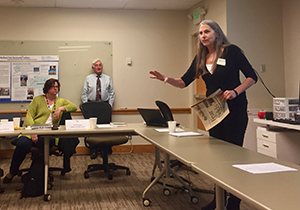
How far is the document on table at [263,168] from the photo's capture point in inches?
55.0

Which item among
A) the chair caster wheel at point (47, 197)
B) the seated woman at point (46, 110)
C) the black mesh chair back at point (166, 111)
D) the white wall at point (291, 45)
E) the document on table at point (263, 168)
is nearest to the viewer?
the document on table at point (263, 168)

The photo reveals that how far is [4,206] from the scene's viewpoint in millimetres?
3062

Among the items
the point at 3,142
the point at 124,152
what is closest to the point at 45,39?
the point at 3,142

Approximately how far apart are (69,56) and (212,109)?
4.15m

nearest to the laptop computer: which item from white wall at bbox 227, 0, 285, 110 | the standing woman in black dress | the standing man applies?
the standing woman in black dress

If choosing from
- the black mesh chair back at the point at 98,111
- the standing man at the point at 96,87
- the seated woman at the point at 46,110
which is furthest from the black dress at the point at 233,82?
the standing man at the point at 96,87

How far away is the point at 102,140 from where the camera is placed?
4.07m

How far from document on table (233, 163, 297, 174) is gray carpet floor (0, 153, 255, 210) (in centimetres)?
160

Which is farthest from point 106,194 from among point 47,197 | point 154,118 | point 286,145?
point 286,145

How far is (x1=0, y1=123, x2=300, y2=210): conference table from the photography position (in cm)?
107

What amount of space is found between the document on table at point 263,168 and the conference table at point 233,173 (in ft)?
0.13

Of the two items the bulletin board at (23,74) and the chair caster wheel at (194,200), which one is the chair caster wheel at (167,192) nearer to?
the chair caster wheel at (194,200)

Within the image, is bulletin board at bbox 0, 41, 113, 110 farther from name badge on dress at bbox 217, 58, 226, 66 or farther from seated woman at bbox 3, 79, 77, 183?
name badge on dress at bbox 217, 58, 226, 66

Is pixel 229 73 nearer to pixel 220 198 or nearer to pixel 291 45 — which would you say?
pixel 220 198
